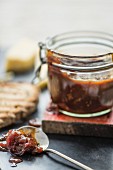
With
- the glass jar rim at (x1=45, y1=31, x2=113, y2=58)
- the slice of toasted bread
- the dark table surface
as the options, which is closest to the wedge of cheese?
the slice of toasted bread

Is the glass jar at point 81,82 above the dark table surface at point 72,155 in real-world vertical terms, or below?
above

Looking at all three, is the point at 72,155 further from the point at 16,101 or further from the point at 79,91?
the point at 16,101

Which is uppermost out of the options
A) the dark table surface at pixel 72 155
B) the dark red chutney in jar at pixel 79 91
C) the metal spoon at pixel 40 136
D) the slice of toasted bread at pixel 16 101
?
the dark red chutney in jar at pixel 79 91

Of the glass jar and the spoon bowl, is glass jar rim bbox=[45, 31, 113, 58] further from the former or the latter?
the spoon bowl

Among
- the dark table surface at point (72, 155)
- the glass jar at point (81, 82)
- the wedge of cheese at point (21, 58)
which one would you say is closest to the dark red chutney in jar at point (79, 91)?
the glass jar at point (81, 82)

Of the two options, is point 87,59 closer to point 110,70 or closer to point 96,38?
point 110,70

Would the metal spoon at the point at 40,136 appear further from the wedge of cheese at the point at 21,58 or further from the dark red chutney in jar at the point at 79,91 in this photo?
the wedge of cheese at the point at 21,58
